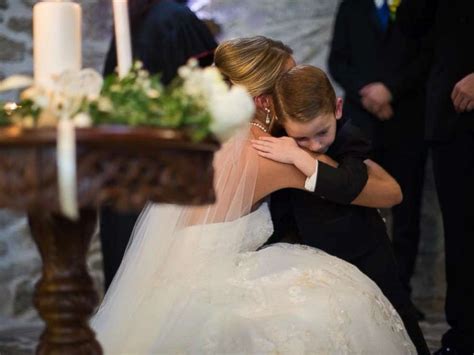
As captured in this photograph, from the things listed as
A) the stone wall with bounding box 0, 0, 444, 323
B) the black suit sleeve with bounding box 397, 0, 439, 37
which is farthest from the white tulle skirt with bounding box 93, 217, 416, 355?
the stone wall with bounding box 0, 0, 444, 323

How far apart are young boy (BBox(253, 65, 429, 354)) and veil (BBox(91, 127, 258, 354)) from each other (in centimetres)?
11

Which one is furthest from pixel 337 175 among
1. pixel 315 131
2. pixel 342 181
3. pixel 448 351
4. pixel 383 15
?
pixel 383 15

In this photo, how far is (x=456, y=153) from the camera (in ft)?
11.0

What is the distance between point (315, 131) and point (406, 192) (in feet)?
5.86

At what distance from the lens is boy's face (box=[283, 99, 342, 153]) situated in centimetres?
241

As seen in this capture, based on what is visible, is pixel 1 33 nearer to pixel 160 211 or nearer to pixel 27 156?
pixel 160 211

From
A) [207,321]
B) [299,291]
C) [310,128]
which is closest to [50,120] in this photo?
[207,321]

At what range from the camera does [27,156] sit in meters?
1.22

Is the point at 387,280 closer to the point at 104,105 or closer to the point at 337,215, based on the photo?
the point at 337,215

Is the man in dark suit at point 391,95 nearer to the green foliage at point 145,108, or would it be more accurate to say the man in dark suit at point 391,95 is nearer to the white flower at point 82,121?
the green foliage at point 145,108

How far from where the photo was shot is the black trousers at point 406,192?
4.07 meters

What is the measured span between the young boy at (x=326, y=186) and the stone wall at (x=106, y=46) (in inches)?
81.7

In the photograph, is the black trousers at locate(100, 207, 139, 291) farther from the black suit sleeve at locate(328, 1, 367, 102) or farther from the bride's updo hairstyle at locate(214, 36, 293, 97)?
the black suit sleeve at locate(328, 1, 367, 102)

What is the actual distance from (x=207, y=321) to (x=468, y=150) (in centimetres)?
161
